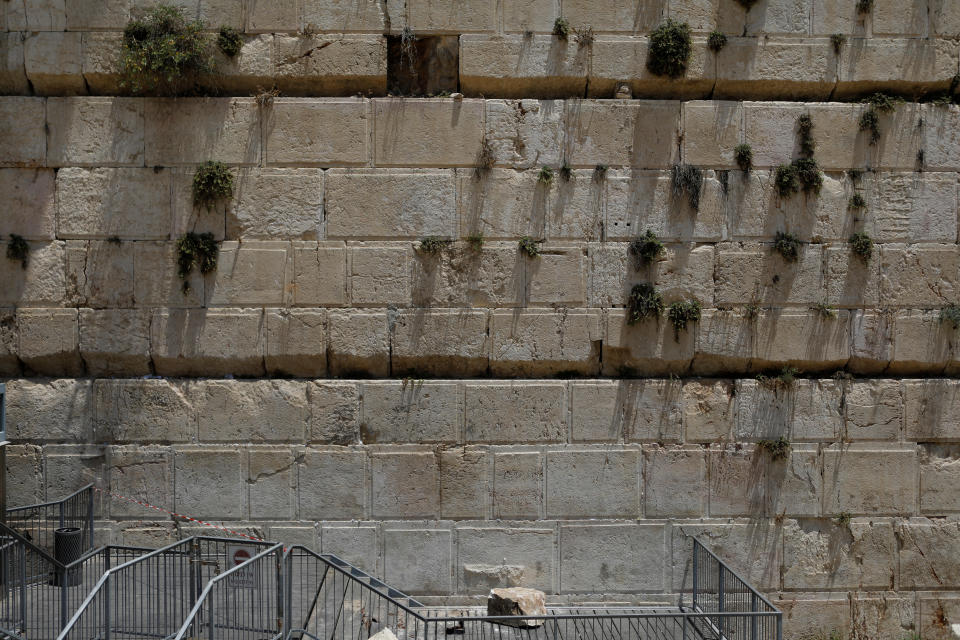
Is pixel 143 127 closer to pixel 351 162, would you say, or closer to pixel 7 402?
pixel 351 162

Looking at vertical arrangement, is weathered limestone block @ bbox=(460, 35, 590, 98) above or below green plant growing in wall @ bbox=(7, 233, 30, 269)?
above

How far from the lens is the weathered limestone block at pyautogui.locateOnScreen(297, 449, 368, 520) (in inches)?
336

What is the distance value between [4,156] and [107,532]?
4.48 metres

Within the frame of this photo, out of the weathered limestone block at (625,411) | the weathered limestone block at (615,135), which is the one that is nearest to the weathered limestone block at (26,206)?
the weathered limestone block at (615,135)

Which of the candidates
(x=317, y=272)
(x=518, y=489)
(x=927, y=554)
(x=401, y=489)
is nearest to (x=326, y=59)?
(x=317, y=272)

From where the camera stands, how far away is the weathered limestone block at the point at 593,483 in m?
8.62

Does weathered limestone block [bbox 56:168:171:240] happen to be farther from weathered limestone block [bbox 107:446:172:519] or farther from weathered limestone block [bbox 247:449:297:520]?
weathered limestone block [bbox 247:449:297:520]

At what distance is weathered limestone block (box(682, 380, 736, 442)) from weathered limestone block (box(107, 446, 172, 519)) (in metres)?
5.98

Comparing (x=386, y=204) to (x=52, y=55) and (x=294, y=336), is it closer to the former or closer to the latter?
(x=294, y=336)

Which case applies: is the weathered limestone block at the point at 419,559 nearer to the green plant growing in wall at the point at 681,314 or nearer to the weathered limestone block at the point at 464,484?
the weathered limestone block at the point at 464,484

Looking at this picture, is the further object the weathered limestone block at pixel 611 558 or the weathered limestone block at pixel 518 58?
the weathered limestone block at pixel 518 58

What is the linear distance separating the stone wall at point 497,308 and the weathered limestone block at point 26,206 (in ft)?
0.10

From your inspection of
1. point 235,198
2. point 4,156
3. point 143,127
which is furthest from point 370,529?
point 4,156

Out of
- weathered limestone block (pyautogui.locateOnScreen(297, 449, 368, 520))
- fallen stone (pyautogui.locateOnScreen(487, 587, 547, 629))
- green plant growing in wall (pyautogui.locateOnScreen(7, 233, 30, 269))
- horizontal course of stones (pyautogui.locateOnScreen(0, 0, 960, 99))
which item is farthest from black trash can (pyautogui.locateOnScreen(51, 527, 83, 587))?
horizontal course of stones (pyautogui.locateOnScreen(0, 0, 960, 99))
